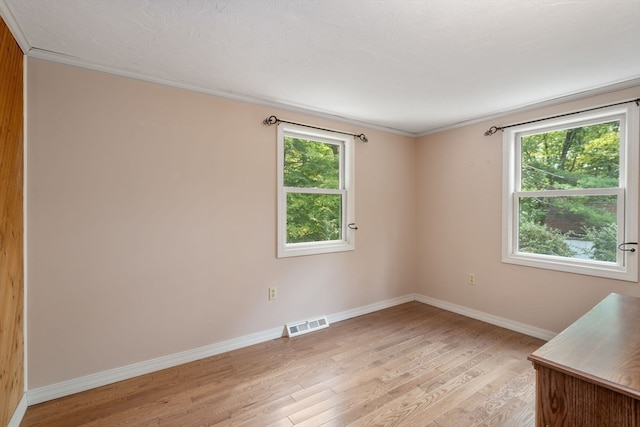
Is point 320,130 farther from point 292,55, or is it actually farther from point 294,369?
point 294,369

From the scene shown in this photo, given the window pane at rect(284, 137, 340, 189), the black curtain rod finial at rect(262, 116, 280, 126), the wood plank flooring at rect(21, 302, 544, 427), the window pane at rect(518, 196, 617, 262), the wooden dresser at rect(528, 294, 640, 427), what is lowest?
the wood plank flooring at rect(21, 302, 544, 427)

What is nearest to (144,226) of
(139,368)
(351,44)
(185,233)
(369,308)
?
(185,233)

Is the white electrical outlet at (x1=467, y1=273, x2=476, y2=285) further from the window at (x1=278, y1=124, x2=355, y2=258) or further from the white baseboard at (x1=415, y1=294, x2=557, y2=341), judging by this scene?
the window at (x1=278, y1=124, x2=355, y2=258)

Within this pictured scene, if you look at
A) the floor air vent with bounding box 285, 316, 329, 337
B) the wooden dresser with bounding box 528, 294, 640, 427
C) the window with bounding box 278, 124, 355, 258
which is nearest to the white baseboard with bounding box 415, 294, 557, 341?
the window with bounding box 278, 124, 355, 258

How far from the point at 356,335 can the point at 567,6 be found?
9.46 feet

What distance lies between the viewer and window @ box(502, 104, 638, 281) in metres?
2.48

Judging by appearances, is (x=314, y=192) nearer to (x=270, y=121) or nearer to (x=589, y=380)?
(x=270, y=121)

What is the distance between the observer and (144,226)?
2.32 m

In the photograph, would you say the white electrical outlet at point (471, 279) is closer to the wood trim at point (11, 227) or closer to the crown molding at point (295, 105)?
the crown molding at point (295, 105)

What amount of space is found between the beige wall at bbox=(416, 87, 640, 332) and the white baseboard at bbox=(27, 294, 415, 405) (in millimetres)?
2223

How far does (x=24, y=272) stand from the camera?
1908mm

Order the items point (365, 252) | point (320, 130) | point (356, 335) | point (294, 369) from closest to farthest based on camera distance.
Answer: point (294, 369) → point (356, 335) → point (320, 130) → point (365, 252)

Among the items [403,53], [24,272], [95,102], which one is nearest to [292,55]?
[403,53]

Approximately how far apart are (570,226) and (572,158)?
0.65 m
